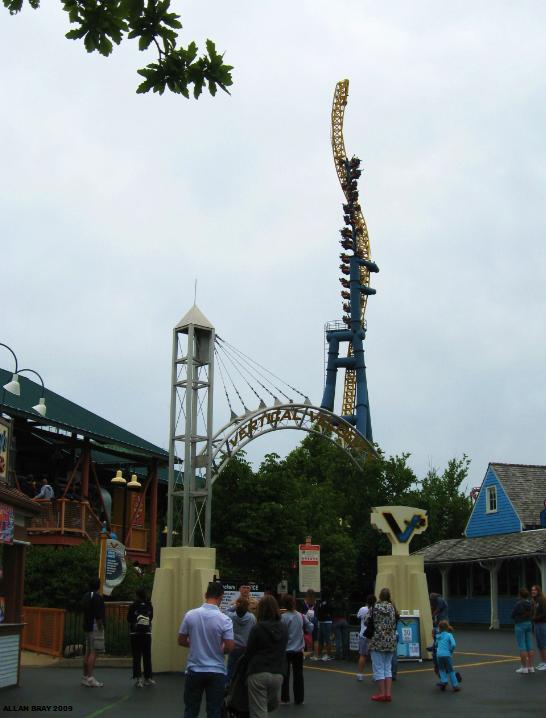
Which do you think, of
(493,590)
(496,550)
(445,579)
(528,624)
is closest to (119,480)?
(528,624)

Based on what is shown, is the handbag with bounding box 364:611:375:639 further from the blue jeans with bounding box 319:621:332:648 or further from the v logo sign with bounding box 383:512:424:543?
the v logo sign with bounding box 383:512:424:543

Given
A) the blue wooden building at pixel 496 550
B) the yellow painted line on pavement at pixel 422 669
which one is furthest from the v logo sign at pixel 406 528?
the blue wooden building at pixel 496 550

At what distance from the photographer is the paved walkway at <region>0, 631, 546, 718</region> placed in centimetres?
1357

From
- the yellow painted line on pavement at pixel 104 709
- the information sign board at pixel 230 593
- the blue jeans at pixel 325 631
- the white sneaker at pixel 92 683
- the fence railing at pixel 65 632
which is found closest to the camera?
the yellow painted line on pavement at pixel 104 709

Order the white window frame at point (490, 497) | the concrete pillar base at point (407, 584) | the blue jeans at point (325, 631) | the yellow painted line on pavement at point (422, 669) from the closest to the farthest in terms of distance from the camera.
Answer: the yellow painted line on pavement at point (422, 669) → the blue jeans at point (325, 631) → the concrete pillar base at point (407, 584) → the white window frame at point (490, 497)

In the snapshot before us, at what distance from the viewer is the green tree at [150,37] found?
7.24 metres

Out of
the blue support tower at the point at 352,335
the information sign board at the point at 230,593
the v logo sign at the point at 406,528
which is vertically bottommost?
the information sign board at the point at 230,593

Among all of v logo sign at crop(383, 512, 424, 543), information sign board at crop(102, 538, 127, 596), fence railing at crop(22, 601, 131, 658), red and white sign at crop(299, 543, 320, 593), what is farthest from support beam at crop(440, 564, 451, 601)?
information sign board at crop(102, 538, 127, 596)

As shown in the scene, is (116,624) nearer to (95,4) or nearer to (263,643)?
(263,643)

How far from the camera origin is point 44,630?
22406 millimetres

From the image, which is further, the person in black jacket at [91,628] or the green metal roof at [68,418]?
the green metal roof at [68,418]

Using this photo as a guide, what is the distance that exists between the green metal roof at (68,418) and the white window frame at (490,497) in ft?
45.1

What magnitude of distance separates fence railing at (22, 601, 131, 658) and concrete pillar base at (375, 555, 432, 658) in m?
6.13

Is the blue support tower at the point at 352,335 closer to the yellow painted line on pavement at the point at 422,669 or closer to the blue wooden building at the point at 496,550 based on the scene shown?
the blue wooden building at the point at 496,550
